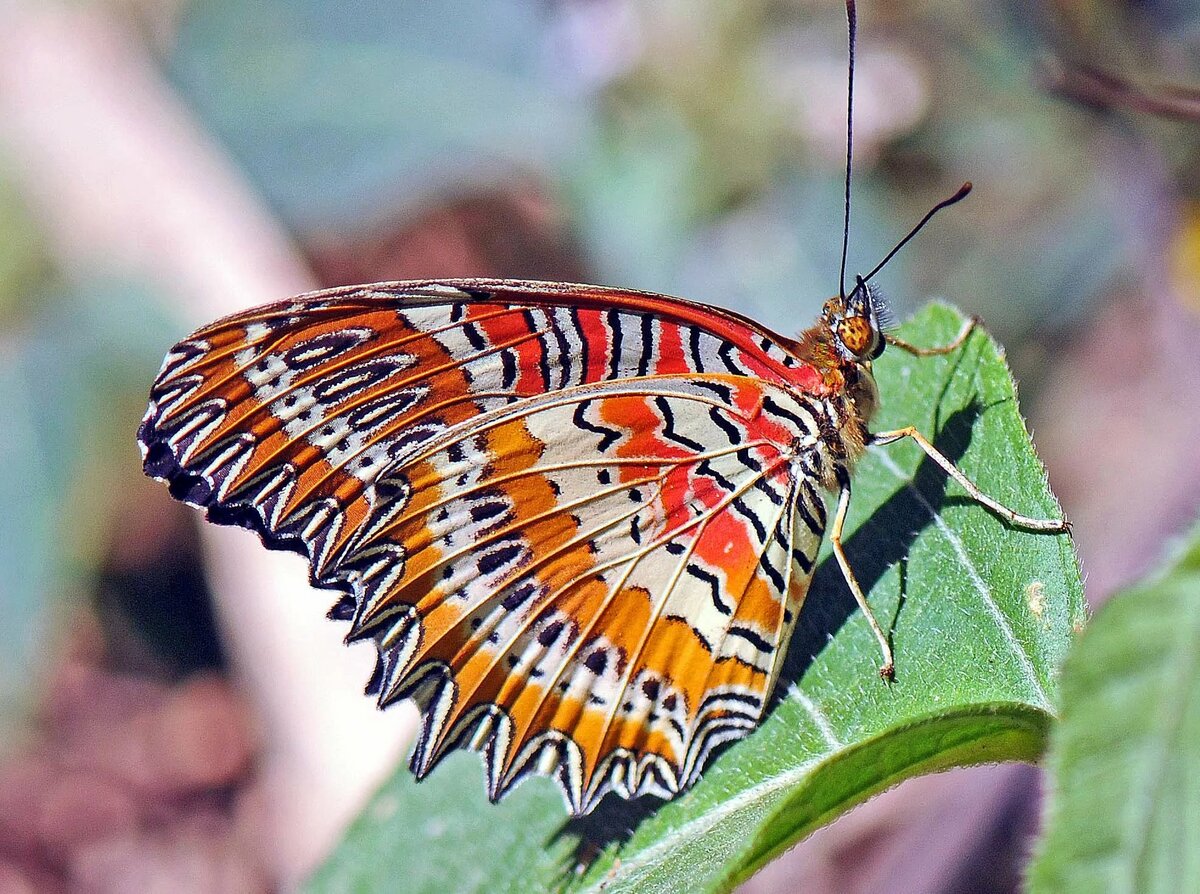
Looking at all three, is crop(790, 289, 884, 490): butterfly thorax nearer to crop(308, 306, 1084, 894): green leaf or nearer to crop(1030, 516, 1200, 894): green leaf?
crop(308, 306, 1084, 894): green leaf

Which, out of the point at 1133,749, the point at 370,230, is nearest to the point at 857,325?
the point at 1133,749

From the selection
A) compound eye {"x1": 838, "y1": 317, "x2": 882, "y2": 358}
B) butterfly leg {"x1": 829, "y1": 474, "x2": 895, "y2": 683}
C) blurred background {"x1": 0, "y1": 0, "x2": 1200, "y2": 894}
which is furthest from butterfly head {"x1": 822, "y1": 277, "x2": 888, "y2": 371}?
blurred background {"x1": 0, "y1": 0, "x2": 1200, "y2": 894}

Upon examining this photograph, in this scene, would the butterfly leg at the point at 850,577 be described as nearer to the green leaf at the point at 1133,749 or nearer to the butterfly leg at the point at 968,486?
the butterfly leg at the point at 968,486

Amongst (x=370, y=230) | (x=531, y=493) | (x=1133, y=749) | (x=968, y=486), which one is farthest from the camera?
(x=370, y=230)

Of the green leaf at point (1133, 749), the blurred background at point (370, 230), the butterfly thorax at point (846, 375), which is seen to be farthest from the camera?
the blurred background at point (370, 230)

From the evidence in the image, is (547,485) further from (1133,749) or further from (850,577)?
(1133,749)

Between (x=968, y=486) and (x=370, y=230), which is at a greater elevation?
(x=370, y=230)

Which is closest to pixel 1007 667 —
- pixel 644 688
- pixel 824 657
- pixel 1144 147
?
pixel 824 657

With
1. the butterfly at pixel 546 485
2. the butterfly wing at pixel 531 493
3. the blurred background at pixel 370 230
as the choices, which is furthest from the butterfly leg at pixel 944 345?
the blurred background at pixel 370 230
